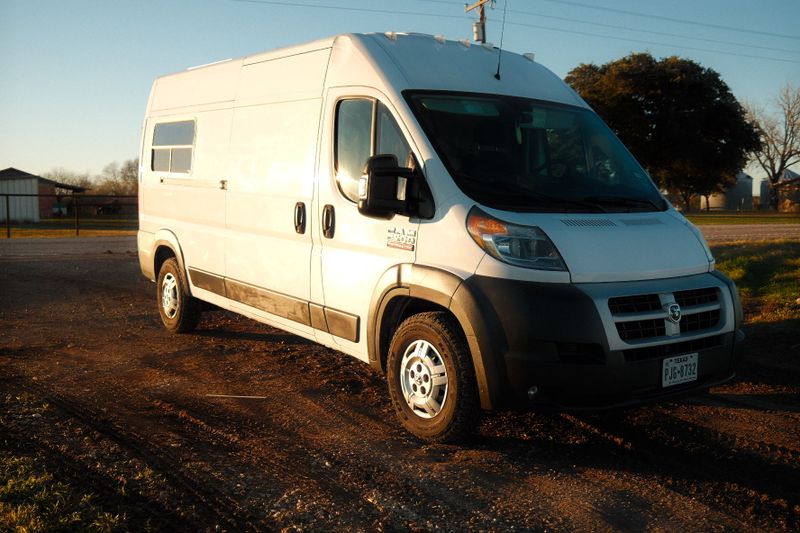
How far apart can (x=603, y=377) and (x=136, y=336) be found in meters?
5.78

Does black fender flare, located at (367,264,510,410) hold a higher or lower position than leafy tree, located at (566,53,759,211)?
lower

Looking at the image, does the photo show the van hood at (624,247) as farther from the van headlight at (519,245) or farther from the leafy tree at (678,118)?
the leafy tree at (678,118)

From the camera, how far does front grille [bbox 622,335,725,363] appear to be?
442 cm

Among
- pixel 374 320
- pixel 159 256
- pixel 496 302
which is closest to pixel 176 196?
pixel 159 256

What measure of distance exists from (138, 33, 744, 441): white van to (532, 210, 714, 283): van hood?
0.01 metres

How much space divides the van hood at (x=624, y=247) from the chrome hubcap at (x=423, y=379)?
1.04 meters

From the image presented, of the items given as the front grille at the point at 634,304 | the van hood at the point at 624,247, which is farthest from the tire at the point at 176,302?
the front grille at the point at 634,304

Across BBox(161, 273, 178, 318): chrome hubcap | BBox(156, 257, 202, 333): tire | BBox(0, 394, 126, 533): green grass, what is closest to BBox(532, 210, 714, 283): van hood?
BBox(0, 394, 126, 533): green grass

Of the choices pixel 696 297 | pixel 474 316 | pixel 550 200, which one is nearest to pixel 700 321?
pixel 696 297

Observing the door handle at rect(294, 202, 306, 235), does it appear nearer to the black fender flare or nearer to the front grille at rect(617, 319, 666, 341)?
the black fender flare

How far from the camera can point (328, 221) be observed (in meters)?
5.79

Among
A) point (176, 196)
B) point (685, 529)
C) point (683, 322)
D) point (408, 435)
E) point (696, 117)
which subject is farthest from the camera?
point (696, 117)

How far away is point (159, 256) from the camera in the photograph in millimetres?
8969

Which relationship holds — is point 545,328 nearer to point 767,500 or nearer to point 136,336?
point 767,500
